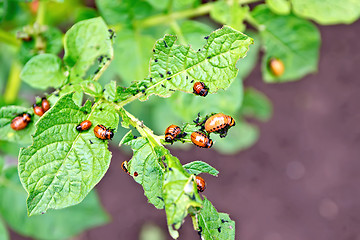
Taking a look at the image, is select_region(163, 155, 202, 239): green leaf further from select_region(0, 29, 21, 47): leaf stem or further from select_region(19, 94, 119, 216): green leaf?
select_region(0, 29, 21, 47): leaf stem

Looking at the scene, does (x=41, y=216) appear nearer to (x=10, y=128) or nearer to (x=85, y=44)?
(x=10, y=128)

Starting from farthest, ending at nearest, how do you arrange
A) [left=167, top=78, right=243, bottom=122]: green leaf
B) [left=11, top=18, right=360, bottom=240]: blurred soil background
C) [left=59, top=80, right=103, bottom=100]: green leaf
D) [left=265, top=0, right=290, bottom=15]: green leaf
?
[left=11, top=18, right=360, bottom=240]: blurred soil background < [left=167, top=78, right=243, bottom=122]: green leaf < [left=265, top=0, right=290, bottom=15]: green leaf < [left=59, top=80, right=103, bottom=100]: green leaf

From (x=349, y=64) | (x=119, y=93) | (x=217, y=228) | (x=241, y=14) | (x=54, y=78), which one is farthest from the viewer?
(x=349, y=64)

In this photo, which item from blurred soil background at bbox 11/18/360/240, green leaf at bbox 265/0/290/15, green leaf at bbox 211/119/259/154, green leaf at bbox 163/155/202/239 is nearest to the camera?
green leaf at bbox 163/155/202/239

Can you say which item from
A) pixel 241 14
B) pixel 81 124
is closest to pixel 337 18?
pixel 241 14

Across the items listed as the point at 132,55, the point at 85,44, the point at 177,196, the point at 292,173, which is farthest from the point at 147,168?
the point at 292,173

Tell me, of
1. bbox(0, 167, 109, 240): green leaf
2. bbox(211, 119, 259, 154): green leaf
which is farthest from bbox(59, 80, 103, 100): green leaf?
bbox(211, 119, 259, 154): green leaf

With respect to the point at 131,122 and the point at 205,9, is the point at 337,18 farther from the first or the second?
the point at 131,122
